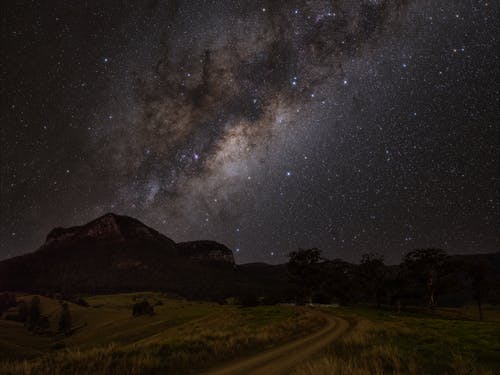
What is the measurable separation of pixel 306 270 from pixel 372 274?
747 inches

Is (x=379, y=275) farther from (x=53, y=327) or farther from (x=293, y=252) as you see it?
(x=53, y=327)

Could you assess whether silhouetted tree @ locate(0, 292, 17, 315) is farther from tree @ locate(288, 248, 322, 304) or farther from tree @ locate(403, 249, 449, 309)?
tree @ locate(403, 249, 449, 309)

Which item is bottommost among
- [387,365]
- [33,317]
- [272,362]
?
[33,317]

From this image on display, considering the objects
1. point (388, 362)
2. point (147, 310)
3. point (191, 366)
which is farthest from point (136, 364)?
point (147, 310)

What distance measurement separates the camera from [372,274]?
83.9 metres

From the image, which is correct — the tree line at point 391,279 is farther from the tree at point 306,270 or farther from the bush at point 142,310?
the bush at point 142,310

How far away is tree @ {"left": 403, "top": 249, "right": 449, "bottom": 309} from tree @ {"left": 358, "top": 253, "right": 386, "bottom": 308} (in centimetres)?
919

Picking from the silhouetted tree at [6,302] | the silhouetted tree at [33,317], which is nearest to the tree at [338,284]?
the silhouetted tree at [33,317]

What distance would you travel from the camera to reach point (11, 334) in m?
81.3

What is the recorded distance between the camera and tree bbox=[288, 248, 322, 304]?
81.5 metres

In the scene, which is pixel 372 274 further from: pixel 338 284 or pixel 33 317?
pixel 33 317

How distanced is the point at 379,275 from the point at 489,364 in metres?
77.2

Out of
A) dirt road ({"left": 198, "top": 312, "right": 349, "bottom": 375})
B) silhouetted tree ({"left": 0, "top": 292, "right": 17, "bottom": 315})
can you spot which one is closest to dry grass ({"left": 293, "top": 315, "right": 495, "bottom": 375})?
dirt road ({"left": 198, "top": 312, "right": 349, "bottom": 375})

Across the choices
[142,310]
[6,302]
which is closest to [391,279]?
[142,310]
